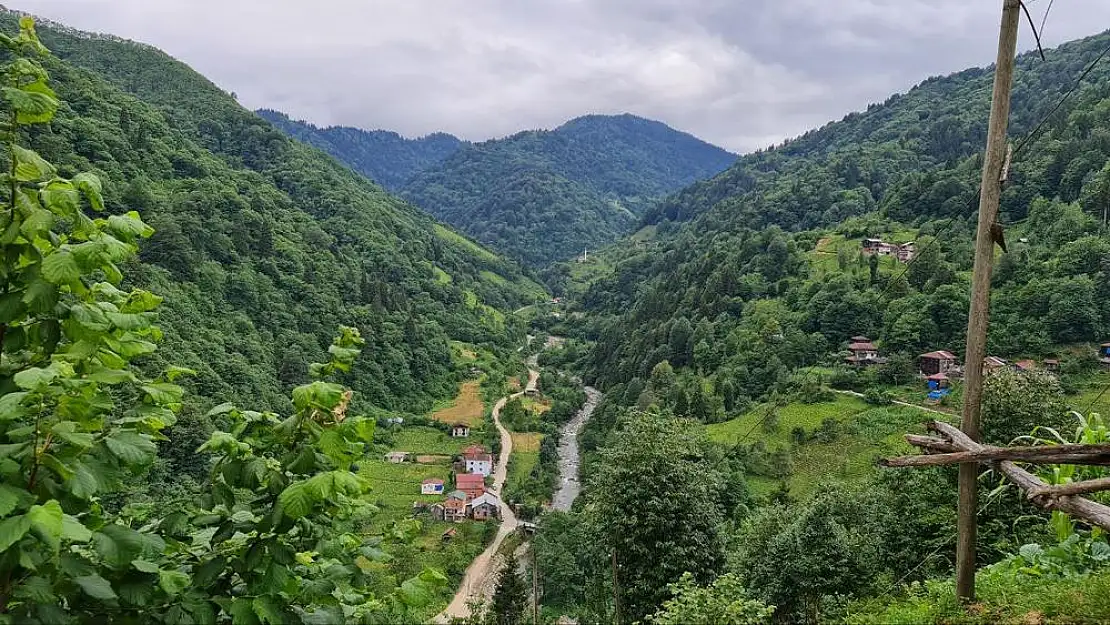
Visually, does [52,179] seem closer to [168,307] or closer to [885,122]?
[168,307]

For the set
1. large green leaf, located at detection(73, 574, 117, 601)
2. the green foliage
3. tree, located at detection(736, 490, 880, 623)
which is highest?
large green leaf, located at detection(73, 574, 117, 601)

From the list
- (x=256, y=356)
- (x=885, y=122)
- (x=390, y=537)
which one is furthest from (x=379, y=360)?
(x=885, y=122)

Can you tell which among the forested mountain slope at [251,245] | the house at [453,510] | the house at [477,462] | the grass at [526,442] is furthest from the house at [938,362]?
the forested mountain slope at [251,245]

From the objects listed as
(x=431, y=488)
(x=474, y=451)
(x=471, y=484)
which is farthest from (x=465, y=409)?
(x=431, y=488)

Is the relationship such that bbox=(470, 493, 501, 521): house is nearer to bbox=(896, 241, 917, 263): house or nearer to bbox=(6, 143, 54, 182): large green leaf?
bbox=(6, 143, 54, 182): large green leaf

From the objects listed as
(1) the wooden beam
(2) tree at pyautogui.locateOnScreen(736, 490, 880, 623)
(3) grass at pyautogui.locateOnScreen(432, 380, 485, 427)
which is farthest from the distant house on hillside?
A: (1) the wooden beam
